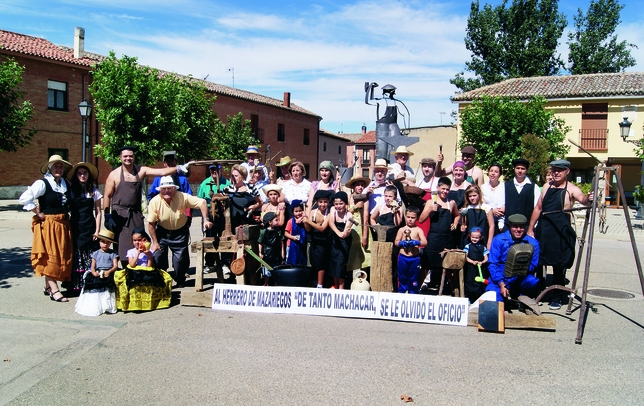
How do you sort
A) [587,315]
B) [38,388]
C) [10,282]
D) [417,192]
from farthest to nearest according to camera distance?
[10,282] → [417,192] → [587,315] → [38,388]

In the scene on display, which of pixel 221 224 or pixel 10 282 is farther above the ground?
pixel 221 224

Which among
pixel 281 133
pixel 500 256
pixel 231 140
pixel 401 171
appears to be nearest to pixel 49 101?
pixel 231 140

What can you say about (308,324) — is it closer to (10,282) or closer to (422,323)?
(422,323)

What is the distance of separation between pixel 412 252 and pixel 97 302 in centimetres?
387

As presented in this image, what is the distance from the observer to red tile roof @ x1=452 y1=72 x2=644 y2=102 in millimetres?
30750

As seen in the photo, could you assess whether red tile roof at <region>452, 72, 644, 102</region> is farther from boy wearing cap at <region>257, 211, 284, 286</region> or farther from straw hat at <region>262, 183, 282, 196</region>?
boy wearing cap at <region>257, 211, 284, 286</region>

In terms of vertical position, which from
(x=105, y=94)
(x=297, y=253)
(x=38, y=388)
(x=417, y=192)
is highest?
(x=105, y=94)

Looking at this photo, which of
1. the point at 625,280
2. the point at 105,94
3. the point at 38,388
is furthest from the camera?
the point at 105,94

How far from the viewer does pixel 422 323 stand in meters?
6.18

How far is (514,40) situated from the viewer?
4103 centimetres

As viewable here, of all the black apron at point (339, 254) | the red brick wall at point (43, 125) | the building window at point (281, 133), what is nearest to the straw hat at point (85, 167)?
the black apron at point (339, 254)

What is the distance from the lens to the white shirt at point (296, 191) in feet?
26.9

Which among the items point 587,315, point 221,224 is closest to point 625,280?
point 587,315

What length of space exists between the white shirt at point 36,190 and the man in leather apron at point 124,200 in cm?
55
